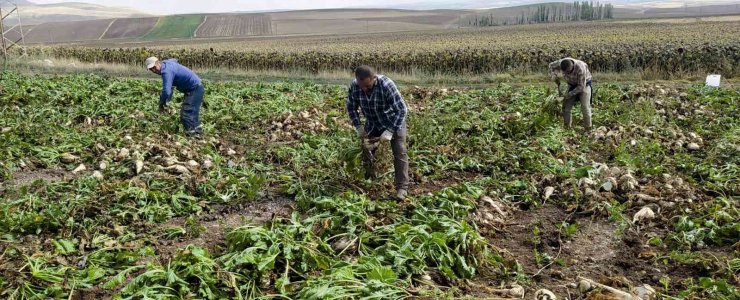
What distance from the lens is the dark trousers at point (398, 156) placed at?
648cm

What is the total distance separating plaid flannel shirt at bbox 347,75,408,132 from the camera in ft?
20.4

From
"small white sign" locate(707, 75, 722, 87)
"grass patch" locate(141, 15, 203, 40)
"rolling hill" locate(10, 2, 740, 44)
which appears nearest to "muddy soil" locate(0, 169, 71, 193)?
"small white sign" locate(707, 75, 722, 87)

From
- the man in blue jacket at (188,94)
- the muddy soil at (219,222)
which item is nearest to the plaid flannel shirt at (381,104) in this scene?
the muddy soil at (219,222)

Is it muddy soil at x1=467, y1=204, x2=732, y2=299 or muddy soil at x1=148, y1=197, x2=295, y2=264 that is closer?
muddy soil at x1=467, y1=204, x2=732, y2=299

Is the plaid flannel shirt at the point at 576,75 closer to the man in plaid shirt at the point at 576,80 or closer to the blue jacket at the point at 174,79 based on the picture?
the man in plaid shirt at the point at 576,80

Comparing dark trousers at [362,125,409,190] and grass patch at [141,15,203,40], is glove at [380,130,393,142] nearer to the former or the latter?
dark trousers at [362,125,409,190]

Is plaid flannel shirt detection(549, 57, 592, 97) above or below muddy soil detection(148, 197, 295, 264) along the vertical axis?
above

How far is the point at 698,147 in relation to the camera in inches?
333

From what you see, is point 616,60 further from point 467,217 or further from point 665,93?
point 467,217

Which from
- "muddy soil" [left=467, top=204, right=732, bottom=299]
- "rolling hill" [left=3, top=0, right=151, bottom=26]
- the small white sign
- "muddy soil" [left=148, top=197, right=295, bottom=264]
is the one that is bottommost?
"muddy soil" [left=467, top=204, right=732, bottom=299]

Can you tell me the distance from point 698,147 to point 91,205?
26.4 ft

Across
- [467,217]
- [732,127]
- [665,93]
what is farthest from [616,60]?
[467,217]

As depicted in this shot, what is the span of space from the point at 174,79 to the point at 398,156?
4.28 meters

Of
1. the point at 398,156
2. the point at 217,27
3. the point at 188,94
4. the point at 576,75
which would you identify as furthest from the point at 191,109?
the point at 217,27
